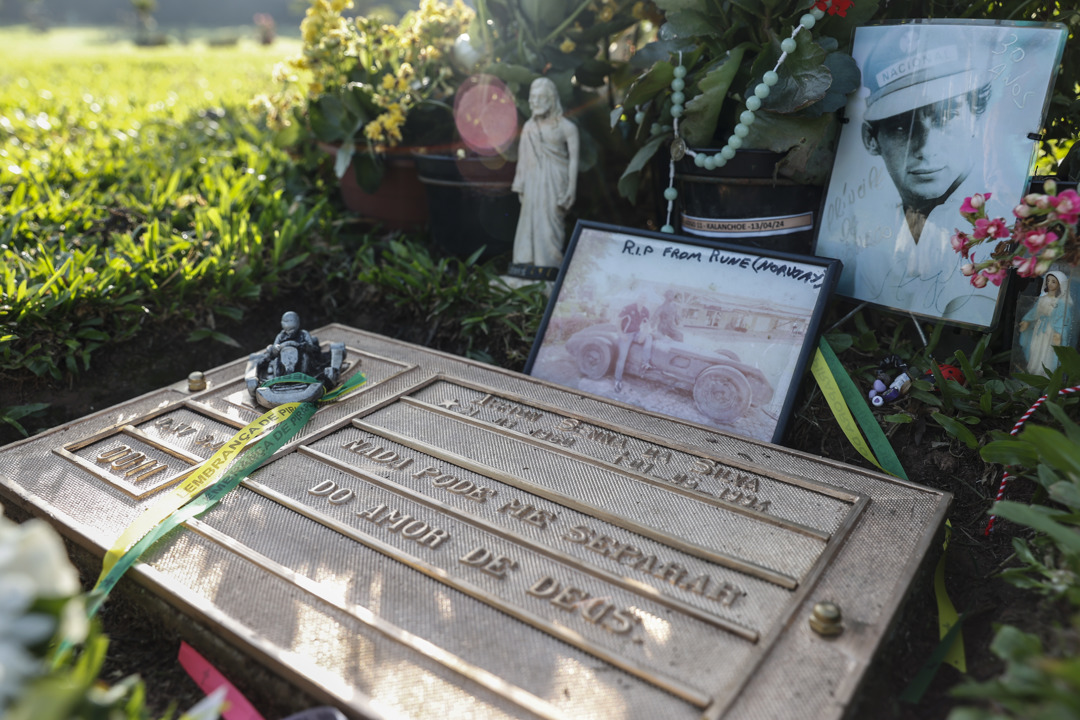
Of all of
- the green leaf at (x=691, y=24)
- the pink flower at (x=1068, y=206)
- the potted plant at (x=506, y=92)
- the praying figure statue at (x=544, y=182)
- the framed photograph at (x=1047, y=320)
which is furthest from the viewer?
the potted plant at (x=506, y=92)

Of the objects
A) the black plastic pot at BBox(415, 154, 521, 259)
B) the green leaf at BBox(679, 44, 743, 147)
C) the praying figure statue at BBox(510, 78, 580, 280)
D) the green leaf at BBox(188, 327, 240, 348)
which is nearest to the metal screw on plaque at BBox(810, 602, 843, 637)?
the green leaf at BBox(679, 44, 743, 147)

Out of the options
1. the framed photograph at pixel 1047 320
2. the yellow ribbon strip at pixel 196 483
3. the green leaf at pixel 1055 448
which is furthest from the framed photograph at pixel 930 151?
the yellow ribbon strip at pixel 196 483

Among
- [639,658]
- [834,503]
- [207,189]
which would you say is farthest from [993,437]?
[207,189]

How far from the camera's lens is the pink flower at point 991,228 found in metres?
1.93

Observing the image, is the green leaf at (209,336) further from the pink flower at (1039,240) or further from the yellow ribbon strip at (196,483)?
the pink flower at (1039,240)

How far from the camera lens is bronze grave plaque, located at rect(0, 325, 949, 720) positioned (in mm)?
1480

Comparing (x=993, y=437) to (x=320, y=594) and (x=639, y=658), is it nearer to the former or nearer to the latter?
(x=639, y=658)

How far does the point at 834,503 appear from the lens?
6.48ft

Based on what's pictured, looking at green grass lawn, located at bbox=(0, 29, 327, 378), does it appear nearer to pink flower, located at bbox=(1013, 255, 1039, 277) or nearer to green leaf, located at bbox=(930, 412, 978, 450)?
green leaf, located at bbox=(930, 412, 978, 450)

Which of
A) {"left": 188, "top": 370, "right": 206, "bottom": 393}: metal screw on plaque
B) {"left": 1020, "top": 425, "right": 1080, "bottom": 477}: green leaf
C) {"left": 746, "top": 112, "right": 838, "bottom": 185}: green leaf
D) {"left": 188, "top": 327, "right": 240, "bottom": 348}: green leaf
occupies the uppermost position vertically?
{"left": 746, "top": 112, "right": 838, "bottom": 185}: green leaf

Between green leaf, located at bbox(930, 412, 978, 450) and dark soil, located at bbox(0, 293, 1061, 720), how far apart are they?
0.09 metres

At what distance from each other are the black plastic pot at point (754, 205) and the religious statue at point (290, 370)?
1485mm

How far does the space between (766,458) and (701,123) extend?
4.15ft

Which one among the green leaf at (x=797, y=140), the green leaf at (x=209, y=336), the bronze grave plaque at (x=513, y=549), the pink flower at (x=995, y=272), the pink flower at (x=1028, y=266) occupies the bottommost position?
the bronze grave plaque at (x=513, y=549)
